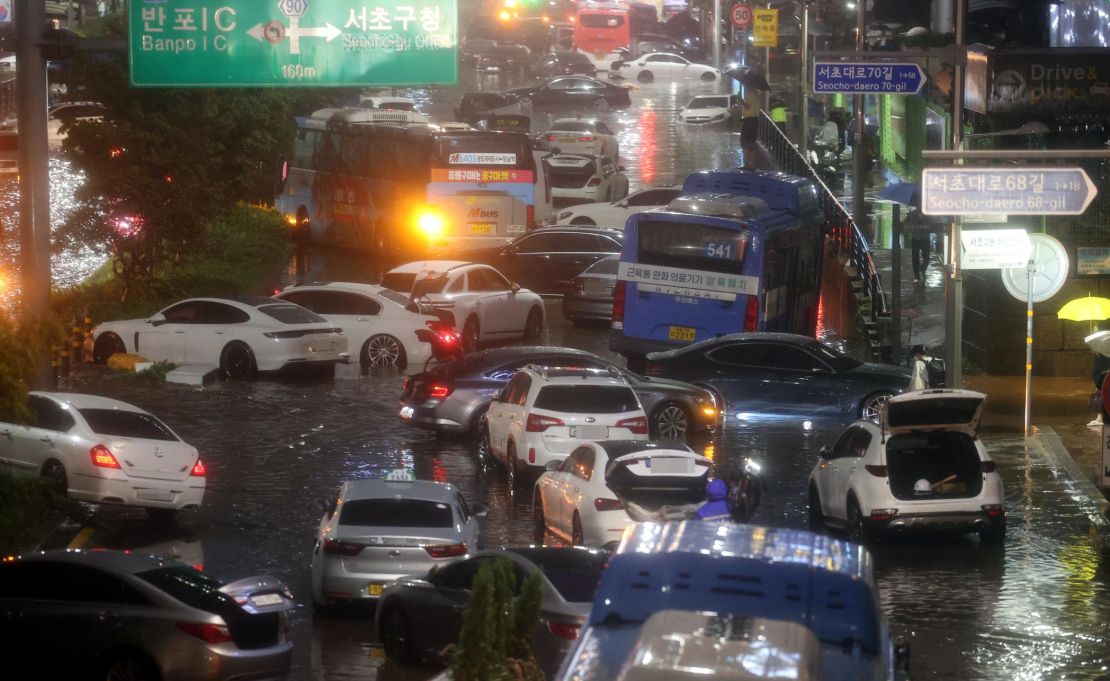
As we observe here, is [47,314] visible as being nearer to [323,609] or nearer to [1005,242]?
[323,609]

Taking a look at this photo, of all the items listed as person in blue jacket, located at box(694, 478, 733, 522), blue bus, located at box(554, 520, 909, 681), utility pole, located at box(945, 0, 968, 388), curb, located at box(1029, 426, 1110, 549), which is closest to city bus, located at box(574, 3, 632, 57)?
curb, located at box(1029, 426, 1110, 549)

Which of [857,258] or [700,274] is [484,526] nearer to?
[700,274]

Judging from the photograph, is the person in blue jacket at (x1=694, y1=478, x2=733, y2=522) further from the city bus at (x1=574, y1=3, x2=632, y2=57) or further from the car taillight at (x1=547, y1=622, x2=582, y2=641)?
the city bus at (x1=574, y1=3, x2=632, y2=57)

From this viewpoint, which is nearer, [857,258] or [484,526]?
[484,526]

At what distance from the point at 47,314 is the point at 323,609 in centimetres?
458

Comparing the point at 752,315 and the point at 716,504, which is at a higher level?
the point at 752,315

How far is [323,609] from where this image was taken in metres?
15.0

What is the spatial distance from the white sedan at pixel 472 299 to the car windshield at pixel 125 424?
422 inches

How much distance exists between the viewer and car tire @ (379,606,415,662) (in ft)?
43.7

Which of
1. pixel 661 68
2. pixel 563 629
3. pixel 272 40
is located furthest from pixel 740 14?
pixel 563 629

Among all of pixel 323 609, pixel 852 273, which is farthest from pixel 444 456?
pixel 852 273

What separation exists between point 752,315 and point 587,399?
7752mm

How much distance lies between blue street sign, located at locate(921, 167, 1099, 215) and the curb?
336 cm

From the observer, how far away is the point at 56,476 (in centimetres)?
1856
